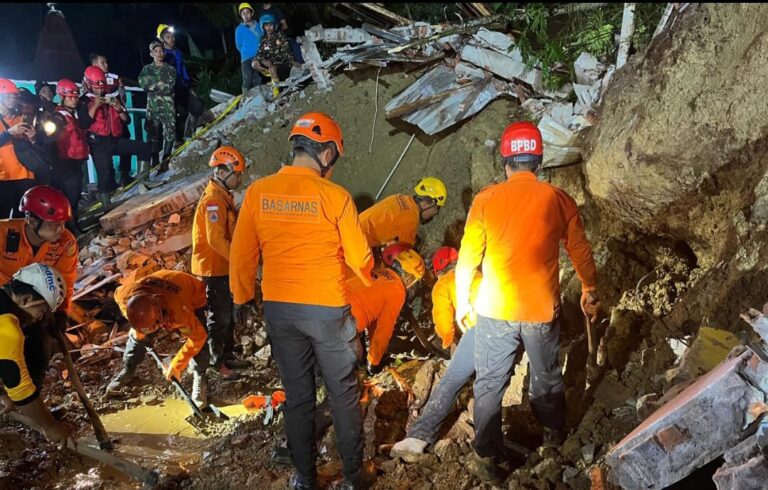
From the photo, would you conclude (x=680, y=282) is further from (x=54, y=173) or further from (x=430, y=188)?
(x=54, y=173)

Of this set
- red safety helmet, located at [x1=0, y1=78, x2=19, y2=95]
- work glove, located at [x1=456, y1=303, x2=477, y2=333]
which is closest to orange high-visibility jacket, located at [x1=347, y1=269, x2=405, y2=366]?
work glove, located at [x1=456, y1=303, x2=477, y2=333]

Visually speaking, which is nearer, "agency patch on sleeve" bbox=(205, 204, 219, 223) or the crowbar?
the crowbar

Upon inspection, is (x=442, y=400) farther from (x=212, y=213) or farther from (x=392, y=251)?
(x=212, y=213)

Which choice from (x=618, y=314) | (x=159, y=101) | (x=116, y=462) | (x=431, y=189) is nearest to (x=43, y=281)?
(x=116, y=462)

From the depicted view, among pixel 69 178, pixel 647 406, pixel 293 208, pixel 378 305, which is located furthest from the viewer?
pixel 69 178

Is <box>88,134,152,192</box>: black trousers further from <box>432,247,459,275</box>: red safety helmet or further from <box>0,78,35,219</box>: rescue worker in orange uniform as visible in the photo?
<box>432,247,459,275</box>: red safety helmet

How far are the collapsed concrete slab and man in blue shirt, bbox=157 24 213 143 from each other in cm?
894

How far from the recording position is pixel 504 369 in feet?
10.2

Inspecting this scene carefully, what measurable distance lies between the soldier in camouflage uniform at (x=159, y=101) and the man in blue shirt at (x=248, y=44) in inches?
48.8

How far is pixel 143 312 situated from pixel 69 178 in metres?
4.31

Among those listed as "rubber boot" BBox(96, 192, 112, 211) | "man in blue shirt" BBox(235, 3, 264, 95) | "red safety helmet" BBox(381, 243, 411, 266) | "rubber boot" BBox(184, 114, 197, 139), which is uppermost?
"man in blue shirt" BBox(235, 3, 264, 95)

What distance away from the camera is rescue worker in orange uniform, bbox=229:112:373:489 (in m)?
2.90

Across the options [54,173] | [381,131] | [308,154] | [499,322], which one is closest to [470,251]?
[499,322]

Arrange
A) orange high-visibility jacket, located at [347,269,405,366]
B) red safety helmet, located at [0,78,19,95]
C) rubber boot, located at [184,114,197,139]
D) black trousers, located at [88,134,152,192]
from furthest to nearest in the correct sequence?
rubber boot, located at [184,114,197,139] → black trousers, located at [88,134,152,192] → red safety helmet, located at [0,78,19,95] → orange high-visibility jacket, located at [347,269,405,366]
